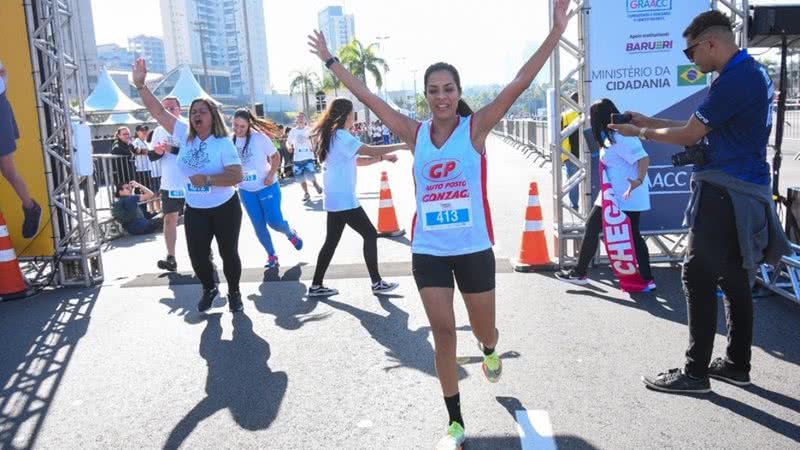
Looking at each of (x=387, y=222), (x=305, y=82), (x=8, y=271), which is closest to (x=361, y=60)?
(x=305, y=82)

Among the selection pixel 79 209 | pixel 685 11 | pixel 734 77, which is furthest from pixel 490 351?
pixel 79 209

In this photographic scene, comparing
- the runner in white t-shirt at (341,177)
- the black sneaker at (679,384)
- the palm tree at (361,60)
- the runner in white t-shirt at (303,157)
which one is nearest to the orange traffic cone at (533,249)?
the runner in white t-shirt at (341,177)

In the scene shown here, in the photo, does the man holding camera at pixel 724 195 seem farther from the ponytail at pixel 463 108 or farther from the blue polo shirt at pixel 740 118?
the ponytail at pixel 463 108

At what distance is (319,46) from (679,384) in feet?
10.2

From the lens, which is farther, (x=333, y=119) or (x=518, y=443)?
(x=333, y=119)

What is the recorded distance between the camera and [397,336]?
5.47 m

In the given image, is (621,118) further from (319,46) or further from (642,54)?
(642,54)

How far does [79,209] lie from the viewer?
25.1 ft

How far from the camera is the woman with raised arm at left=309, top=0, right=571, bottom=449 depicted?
3.53m

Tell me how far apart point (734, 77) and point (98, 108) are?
3123 cm

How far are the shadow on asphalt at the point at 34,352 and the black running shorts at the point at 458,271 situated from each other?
244 centimetres

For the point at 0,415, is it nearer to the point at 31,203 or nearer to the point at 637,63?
the point at 31,203

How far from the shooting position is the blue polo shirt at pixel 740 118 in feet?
12.1

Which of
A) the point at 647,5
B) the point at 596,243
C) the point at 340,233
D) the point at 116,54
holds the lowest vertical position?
the point at 596,243
